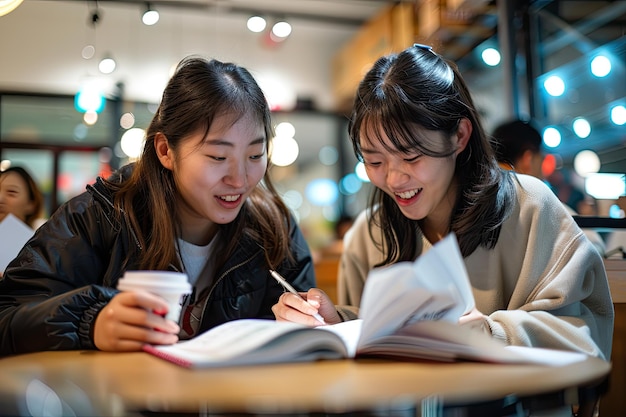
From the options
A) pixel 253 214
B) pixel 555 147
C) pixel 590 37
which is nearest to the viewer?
pixel 253 214

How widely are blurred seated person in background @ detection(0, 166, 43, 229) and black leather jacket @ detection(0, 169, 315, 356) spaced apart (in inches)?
30.2

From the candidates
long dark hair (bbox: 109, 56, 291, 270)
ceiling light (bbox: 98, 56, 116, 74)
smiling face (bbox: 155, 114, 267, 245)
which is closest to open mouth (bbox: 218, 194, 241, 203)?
smiling face (bbox: 155, 114, 267, 245)

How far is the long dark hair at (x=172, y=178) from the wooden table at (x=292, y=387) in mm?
603

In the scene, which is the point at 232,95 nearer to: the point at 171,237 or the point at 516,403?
the point at 171,237

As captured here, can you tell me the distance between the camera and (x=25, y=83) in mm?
2715

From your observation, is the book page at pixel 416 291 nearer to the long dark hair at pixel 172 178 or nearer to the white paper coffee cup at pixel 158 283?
the white paper coffee cup at pixel 158 283

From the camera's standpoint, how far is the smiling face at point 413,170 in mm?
1536

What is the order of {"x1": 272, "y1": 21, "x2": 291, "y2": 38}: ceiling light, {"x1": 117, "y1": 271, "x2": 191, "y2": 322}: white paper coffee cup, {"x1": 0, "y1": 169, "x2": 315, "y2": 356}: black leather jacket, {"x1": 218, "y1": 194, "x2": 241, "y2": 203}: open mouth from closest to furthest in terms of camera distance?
{"x1": 117, "y1": 271, "x2": 191, "y2": 322}: white paper coffee cup, {"x1": 0, "y1": 169, "x2": 315, "y2": 356}: black leather jacket, {"x1": 218, "y1": 194, "x2": 241, "y2": 203}: open mouth, {"x1": 272, "y1": 21, "x2": 291, "y2": 38}: ceiling light

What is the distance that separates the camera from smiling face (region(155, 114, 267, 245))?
5.12ft

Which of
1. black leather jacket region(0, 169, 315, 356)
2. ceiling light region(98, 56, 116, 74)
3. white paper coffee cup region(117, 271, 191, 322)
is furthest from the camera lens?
ceiling light region(98, 56, 116, 74)

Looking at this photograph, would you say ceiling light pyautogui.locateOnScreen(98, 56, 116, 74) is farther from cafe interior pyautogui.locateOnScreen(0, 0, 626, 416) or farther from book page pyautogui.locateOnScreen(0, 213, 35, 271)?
book page pyautogui.locateOnScreen(0, 213, 35, 271)

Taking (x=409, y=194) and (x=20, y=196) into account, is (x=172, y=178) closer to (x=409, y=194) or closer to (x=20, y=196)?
(x=409, y=194)

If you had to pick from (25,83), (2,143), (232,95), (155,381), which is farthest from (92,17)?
(155,381)

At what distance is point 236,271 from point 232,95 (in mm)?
461
